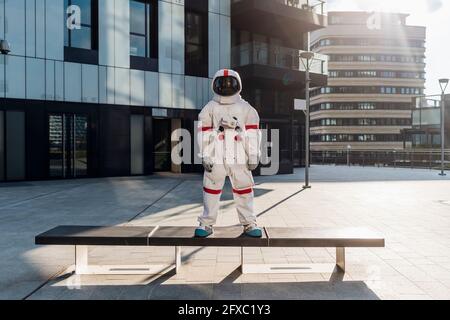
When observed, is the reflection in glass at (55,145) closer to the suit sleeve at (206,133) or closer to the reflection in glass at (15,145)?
the reflection in glass at (15,145)

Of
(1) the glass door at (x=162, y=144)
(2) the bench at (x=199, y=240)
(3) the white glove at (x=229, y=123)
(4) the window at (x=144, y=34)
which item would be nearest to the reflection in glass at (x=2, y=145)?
(4) the window at (x=144, y=34)

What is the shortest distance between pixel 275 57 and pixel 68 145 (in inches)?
428

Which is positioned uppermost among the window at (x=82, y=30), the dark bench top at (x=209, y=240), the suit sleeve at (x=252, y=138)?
the window at (x=82, y=30)

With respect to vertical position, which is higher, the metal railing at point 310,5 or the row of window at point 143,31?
the metal railing at point 310,5

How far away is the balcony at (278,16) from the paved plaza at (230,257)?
12.6 m

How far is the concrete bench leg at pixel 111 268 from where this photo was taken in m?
4.63

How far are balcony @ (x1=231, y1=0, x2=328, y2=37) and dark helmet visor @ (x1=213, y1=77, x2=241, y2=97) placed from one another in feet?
52.1

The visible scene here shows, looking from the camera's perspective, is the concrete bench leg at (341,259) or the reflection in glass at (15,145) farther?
the reflection in glass at (15,145)

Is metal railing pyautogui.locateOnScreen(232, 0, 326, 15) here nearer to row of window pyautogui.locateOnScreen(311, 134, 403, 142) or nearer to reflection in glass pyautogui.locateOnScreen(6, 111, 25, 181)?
reflection in glass pyautogui.locateOnScreen(6, 111, 25, 181)

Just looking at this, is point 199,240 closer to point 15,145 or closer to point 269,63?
point 15,145

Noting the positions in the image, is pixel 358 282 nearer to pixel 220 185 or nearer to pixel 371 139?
pixel 220 185

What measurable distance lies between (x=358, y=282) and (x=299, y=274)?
0.68 m

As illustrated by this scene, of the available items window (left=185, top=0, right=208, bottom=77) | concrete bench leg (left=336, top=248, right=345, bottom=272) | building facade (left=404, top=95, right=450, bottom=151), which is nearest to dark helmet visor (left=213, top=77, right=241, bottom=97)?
concrete bench leg (left=336, top=248, right=345, bottom=272)
